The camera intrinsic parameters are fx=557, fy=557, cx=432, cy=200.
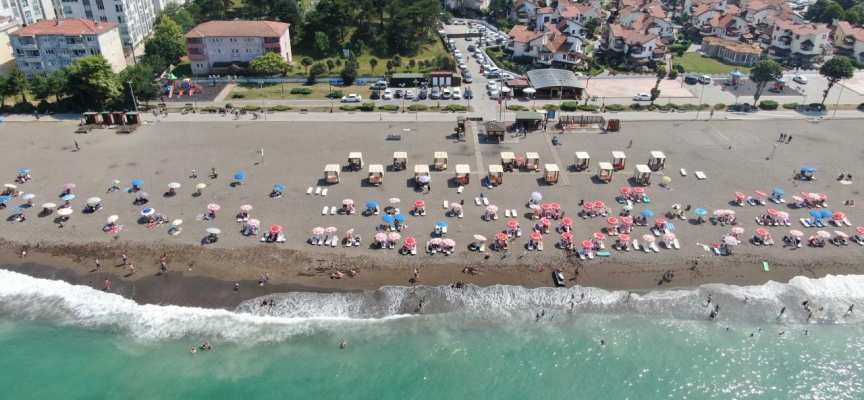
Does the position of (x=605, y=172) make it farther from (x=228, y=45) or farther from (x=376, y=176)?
(x=228, y=45)

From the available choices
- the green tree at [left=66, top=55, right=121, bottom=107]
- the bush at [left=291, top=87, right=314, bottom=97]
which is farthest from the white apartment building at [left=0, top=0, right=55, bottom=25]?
the bush at [left=291, top=87, right=314, bottom=97]

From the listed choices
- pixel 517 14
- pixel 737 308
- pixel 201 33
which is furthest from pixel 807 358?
pixel 517 14

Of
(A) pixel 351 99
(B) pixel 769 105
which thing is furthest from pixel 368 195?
(B) pixel 769 105

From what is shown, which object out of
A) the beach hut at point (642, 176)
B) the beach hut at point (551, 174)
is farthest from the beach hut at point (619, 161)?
the beach hut at point (551, 174)

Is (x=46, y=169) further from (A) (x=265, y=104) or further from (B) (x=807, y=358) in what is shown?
(B) (x=807, y=358)

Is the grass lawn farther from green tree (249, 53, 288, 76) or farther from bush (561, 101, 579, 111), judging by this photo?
green tree (249, 53, 288, 76)
